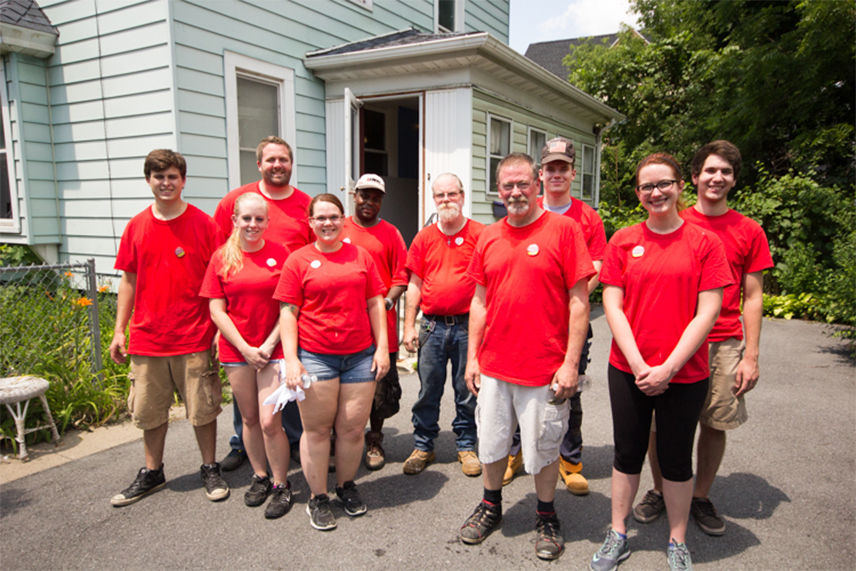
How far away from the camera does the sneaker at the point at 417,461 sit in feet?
12.1

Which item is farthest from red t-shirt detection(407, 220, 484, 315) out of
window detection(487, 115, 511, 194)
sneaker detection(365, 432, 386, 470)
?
window detection(487, 115, 511, 194)

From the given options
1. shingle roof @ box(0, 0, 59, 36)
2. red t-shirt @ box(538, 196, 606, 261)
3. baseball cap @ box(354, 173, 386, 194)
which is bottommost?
red t-shirt @ box(538, 196, 606, 261)

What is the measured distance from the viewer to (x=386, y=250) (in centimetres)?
367

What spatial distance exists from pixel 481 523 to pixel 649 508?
958mm

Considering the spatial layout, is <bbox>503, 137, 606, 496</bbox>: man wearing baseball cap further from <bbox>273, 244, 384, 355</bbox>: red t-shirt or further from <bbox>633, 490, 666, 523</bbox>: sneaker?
<bbox>273, 244, 384, 355</bbox>: red t-shirt

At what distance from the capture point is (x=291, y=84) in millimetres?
7352

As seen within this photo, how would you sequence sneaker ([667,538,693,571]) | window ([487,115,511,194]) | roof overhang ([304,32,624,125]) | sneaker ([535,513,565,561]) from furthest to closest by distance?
window ([487,115,511,194]) → roof overhang ([304,32,624,125]) → sneaker ([535,513,565,561]) → sneaker ([667,538,693,571])

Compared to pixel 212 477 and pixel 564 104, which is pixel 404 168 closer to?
pixel 564 104

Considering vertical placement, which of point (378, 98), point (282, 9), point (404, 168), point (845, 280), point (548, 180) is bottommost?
point (845, 280)

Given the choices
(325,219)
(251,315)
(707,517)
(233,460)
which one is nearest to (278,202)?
(325,219)

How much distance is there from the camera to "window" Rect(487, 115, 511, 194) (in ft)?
26.4

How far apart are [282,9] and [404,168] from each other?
13.1 ft

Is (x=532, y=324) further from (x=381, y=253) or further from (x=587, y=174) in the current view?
(x=587, y=174)

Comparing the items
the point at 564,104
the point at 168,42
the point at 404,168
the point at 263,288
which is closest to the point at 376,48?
the point at 168,42
